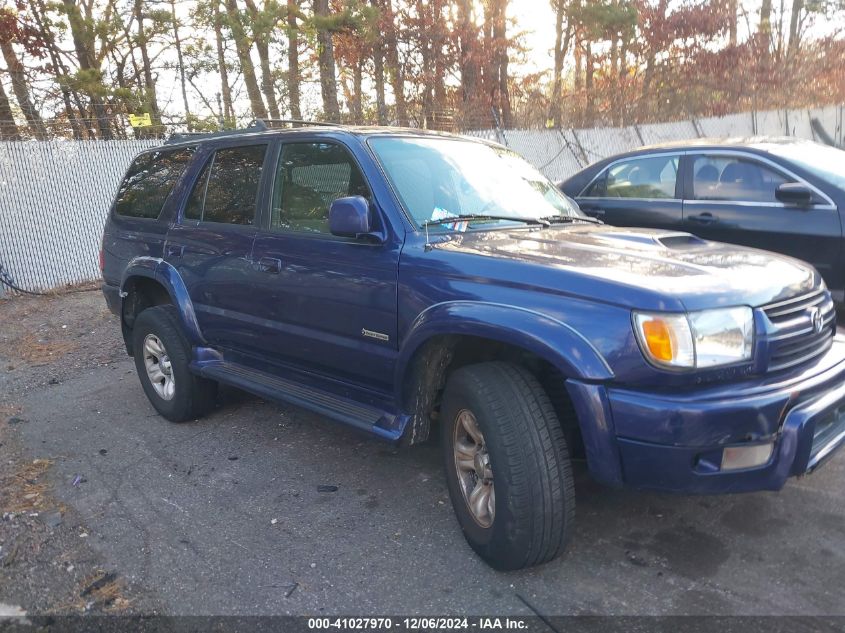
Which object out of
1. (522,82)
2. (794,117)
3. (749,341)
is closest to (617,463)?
(749,341)

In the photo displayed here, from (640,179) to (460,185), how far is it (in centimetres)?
353

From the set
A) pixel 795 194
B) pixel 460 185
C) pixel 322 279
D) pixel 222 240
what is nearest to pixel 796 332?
pixel 460 185

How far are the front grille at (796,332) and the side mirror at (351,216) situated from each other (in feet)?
5.70

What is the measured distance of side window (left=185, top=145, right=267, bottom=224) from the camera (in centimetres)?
414

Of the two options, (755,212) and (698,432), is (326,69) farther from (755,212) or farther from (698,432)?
(698,432)

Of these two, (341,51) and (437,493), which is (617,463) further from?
(341,51)

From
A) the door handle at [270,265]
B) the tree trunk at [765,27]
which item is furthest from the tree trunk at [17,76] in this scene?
the tree trunk at [765,27]

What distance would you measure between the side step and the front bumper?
1.05m

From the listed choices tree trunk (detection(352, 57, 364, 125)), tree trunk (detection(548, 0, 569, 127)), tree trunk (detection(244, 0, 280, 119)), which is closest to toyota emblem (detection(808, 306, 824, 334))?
tree trunk (detection(244, 0, 280, 119))

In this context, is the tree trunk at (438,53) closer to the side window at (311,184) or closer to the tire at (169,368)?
the tire at (169,368)

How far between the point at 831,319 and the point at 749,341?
0.87 metres

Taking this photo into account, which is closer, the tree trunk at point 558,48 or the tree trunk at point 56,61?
the tree trunk at point 56,61

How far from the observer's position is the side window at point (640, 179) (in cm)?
638

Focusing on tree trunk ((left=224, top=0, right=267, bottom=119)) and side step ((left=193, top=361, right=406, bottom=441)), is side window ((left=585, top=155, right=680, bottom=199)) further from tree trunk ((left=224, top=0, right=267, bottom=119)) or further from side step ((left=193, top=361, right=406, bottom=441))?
tree trunk ((left=224, top=0, right=267, bottom=119))
